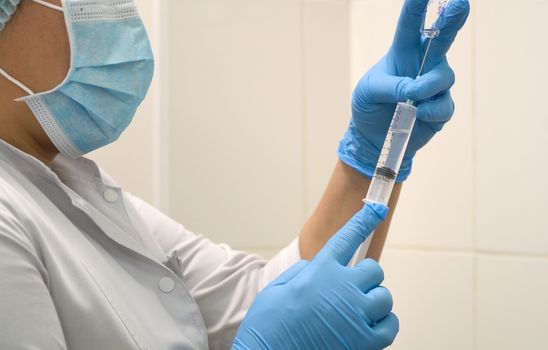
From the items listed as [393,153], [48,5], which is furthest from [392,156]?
[48,5]

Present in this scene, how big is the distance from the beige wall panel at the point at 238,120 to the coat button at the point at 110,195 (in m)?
0.41

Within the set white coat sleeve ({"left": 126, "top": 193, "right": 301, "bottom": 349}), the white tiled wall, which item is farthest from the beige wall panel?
white coat sleeve ({"left": 126, "top": 193, "right": 301, "bottom": 349})

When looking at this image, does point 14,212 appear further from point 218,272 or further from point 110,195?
point 218,272

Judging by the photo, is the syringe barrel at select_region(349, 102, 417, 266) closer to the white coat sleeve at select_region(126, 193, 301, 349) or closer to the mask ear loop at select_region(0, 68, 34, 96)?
the white coat sleeve at select_region(126, 193, 301, 349)

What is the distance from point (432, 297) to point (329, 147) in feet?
1.60

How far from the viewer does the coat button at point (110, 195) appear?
3.01 feet

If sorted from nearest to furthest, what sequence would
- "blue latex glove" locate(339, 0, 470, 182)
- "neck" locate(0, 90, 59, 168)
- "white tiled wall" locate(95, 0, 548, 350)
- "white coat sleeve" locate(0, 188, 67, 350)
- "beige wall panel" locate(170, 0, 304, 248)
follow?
"white coat sleeve" locate(0, 188, 67, 350)
"blue latex glove" locate(339, 0, 470, 182)
"neck" locate(0, 90, 59, 168)
"white tiled wall" locate(95, 0, 548, 350)
"beige wall panel" locate(170, 0, 304, 248)

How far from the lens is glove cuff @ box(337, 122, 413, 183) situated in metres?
0.85

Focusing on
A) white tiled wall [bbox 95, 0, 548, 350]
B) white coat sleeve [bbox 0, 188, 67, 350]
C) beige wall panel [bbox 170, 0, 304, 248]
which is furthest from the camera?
beige wall panel [bbox 170, 0, 304, 248]

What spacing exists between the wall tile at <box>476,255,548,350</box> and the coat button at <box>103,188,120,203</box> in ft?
1.98

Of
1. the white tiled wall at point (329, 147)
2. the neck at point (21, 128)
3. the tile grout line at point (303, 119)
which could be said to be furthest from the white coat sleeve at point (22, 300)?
the tile grout line at point (303, 119)

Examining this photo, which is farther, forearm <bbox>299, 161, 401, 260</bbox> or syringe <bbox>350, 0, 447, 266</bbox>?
forearm <bbox>299, 161, 401, 260</bbox>

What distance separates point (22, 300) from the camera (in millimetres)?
626

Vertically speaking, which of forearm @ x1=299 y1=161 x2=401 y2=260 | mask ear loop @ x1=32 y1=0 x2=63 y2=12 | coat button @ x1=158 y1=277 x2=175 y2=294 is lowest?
coat button @ x1=158 y1=277 x2=175 y2=294
